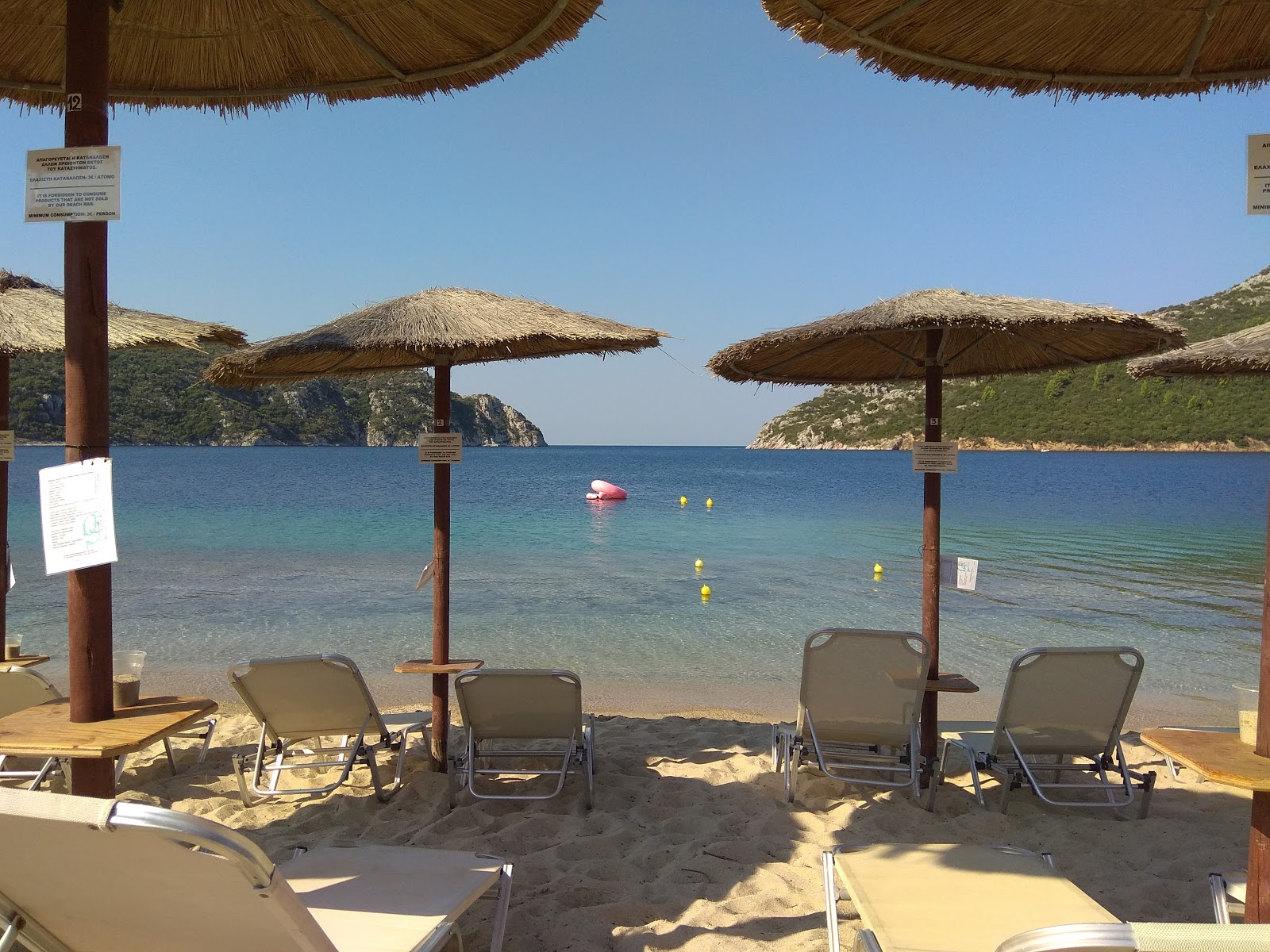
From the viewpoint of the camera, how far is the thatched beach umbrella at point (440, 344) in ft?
13.4

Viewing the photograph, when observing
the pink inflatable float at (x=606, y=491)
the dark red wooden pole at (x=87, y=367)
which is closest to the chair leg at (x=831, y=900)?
the dark red wooden pole at (x=87, y=367)

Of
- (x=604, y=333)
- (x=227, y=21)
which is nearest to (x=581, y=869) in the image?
(x=604, y=333)

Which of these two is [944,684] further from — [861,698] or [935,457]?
[935,457]

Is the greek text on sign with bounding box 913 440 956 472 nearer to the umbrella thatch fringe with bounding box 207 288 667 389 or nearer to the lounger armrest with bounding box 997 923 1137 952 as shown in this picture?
the umbrella thatch fringe with bounding box 207 288 667 389

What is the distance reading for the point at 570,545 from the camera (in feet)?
64.8

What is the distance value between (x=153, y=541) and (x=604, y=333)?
763 inches

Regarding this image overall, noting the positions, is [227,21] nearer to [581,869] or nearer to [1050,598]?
[581,869]

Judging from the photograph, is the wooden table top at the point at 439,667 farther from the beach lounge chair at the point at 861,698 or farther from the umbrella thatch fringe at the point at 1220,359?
the umbrella thatch fringe at the point at 1220,359

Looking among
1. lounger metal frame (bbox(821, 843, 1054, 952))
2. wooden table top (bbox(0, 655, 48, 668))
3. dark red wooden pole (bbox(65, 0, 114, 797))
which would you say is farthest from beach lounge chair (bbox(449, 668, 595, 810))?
wooden table top (bbox(0, 655, 48, 668))

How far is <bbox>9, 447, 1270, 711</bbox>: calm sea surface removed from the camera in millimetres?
9281

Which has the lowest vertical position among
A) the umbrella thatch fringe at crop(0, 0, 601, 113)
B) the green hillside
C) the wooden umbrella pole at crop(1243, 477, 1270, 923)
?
the wooden umbrella pole at crop(1243, 477, 1270, 923)

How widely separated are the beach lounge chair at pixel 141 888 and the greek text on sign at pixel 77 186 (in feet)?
4.91

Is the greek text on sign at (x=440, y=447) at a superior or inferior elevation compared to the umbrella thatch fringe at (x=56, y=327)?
inferior

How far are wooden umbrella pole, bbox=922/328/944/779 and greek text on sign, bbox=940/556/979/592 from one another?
3 cm
